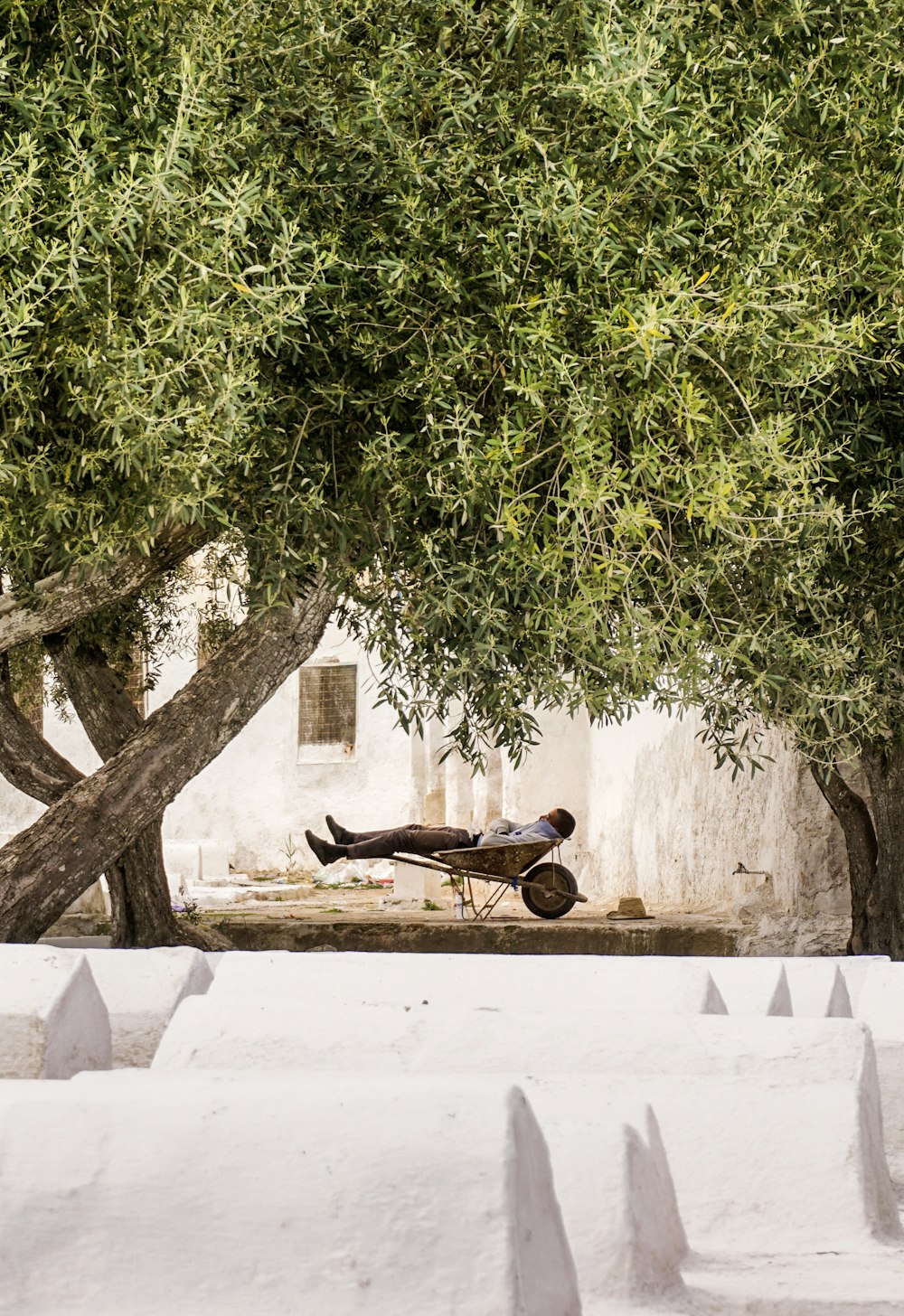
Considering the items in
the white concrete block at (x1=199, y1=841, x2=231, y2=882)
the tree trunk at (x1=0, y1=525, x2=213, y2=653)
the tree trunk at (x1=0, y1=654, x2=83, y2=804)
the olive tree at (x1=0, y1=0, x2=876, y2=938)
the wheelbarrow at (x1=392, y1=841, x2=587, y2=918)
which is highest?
the olive tree at (x1=0, y1=0, x2=876, y2=938)

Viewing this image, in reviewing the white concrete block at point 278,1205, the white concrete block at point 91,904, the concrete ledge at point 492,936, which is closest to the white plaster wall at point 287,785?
the white concrete block at point 91,904

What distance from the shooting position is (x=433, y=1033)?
3.24m

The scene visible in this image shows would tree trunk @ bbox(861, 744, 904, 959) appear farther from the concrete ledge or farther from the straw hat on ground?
the straw hat on ground

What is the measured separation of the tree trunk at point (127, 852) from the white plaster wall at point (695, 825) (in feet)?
14.7

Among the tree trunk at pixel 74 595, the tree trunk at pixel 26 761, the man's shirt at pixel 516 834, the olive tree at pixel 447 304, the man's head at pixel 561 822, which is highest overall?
the olive tree at pixel 447 304

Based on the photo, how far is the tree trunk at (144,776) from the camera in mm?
7941

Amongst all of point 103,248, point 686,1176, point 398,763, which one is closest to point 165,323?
point 103,248

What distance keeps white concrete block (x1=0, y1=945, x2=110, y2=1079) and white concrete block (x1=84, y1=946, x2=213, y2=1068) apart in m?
0.19

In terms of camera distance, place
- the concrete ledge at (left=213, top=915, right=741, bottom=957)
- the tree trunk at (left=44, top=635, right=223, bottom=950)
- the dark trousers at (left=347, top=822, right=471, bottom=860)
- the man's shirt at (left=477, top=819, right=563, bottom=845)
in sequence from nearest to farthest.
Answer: the tree trunk at (left=44, top=635, right=223, bottom=950) < the concrete ledge at (left=213, top=915, right=741, bottom=957) < the man's shirt at (left=477, top=819, right=563, bottom=845) < the dark trousers at (left=347, top=822, right=471, bottom=860)

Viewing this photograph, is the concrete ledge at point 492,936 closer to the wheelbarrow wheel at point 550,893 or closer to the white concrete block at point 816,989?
the wheelbarrow wheel at point 550,893

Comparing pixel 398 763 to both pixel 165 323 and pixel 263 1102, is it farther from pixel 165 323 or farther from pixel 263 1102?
pixel 263 1102

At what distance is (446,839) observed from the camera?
50.3ft

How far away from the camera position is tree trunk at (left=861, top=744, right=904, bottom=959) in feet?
28.4

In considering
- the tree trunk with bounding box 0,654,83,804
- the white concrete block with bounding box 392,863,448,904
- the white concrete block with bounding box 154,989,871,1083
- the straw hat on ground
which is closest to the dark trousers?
the white concrete block with bounding box 392,863,448,904
